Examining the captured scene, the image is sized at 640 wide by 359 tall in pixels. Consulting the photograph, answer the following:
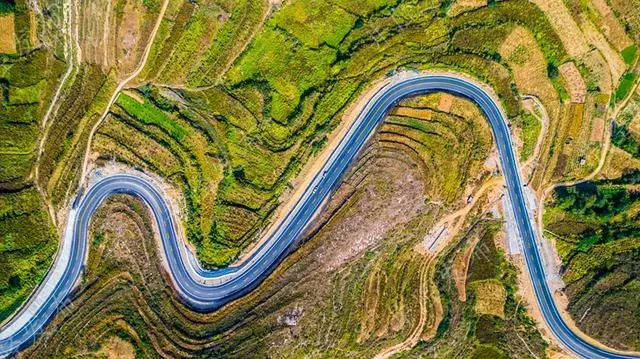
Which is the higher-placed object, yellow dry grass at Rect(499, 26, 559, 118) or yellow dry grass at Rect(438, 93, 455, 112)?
yellow dry grass at Rect(499, 26, 559, 118)

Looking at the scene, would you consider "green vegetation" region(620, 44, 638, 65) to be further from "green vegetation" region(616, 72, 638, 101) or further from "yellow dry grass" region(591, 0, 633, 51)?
"green vegetation" region(616, 72, 638, 101)

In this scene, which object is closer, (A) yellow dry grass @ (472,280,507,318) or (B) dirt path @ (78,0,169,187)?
(B) dirt path @ (78,0,169,187)

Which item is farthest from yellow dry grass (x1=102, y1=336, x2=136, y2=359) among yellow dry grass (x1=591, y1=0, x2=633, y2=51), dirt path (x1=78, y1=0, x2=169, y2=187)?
yellow dry grass (x1=591, y1=0, x2=633, y2=51)

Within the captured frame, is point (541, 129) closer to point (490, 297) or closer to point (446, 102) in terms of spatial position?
point (446, 102)

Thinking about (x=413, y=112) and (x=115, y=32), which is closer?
→ (x=115, y=32)

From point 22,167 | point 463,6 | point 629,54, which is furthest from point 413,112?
point 22,167

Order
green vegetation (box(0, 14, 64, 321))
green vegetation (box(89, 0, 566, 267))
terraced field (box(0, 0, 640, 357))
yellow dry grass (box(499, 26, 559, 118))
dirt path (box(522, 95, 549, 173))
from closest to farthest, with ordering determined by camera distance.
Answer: green vegetation (box(0, 14, 64, 321)) < terraced field (box(0, 0, 640, 357)) < green vegetation (box(89, 0, 566, 267)) < yellow dry grass (box(499, 26, 559, 118)) < dirt path (box(522, 95, 549, 173))
